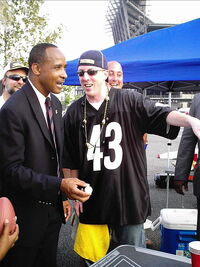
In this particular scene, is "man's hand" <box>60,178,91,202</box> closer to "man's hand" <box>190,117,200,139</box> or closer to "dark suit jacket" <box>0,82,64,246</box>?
"dark suit jacket" <box>0,82,64,246</box>

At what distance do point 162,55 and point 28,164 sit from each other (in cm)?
249

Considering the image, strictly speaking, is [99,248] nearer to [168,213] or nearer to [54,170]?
[54,170]

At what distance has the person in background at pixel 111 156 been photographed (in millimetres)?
2266

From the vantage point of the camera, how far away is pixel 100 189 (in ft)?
7.57

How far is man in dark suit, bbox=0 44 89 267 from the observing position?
1.87m

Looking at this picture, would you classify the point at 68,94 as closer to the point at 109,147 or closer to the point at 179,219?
the point at 179,219

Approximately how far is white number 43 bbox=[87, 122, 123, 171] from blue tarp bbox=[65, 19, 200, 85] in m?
1.72

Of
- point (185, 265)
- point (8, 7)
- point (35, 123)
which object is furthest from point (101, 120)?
point (8, 7)

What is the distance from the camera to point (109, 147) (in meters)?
2.30

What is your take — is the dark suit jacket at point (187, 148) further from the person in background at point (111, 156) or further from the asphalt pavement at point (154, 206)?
the asphalt pavement at point (154, 206)

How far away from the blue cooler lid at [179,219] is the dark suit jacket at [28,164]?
141 centimetres

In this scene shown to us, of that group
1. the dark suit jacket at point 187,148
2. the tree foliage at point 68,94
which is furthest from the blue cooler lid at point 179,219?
the tree foliage at point 68,94

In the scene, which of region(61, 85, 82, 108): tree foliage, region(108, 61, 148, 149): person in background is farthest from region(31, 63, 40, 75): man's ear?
region(61, 85, 82, 108): tree foliage

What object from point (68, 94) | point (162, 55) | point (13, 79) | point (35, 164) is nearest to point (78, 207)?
point (35, 164)
